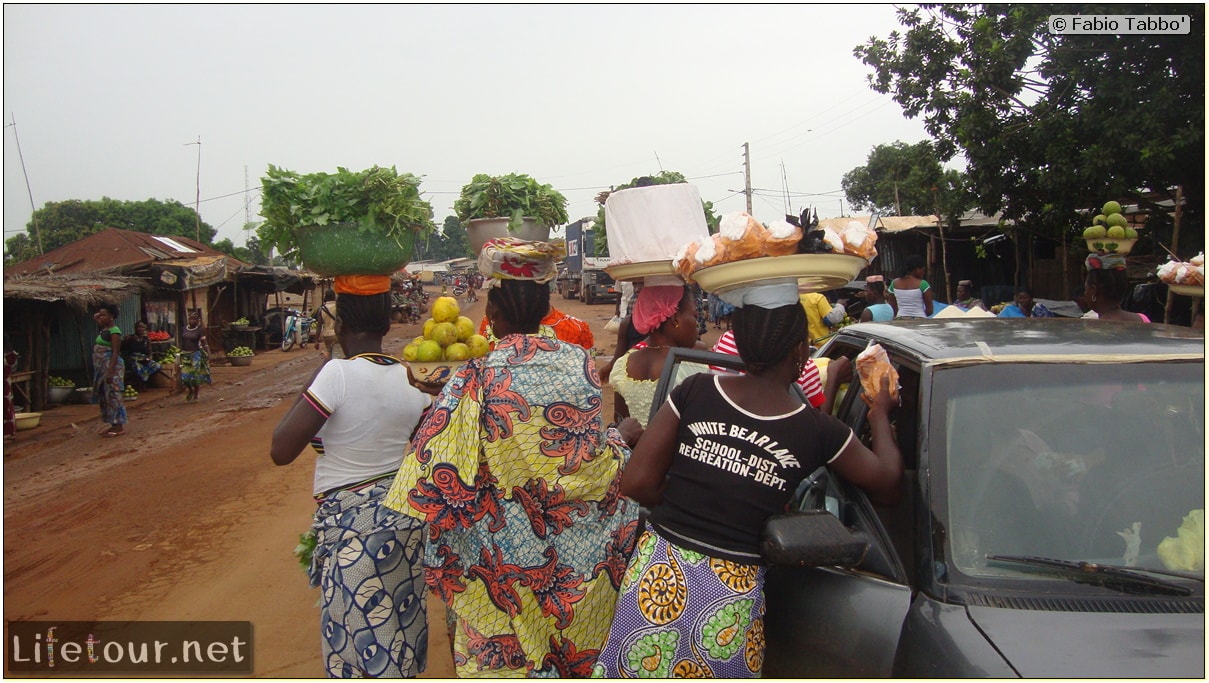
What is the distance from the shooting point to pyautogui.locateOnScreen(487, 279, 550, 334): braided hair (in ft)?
9.02

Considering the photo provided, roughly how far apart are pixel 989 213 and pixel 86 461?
13.7 metres

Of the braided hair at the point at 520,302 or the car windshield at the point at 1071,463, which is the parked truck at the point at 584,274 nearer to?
the braided hair at the point at 520,302

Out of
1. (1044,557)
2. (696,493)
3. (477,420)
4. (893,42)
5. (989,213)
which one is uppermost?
(893,42)

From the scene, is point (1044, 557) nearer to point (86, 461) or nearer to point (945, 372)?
point (945, 372)

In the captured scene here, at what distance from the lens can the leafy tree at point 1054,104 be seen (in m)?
9.70

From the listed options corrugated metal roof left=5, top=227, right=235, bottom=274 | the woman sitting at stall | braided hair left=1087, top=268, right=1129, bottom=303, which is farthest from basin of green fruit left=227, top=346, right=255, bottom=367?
braided hair left=1087, top=268, right=1129, bottom=303

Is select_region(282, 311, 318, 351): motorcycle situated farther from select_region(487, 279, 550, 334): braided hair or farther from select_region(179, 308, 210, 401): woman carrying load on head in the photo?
select_region(487, 279, 550, 334): braided hair

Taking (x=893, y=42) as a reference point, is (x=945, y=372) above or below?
below

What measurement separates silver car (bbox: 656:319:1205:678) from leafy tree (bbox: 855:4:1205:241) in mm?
9167

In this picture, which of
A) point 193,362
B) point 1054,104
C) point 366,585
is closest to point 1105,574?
point 366,585

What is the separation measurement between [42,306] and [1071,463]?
55.1 feet

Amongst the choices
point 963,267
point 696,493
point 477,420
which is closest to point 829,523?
point 696,493

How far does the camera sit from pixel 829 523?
2121 millimetres

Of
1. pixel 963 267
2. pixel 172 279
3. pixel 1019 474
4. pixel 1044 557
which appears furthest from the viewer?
pixel 963 267
